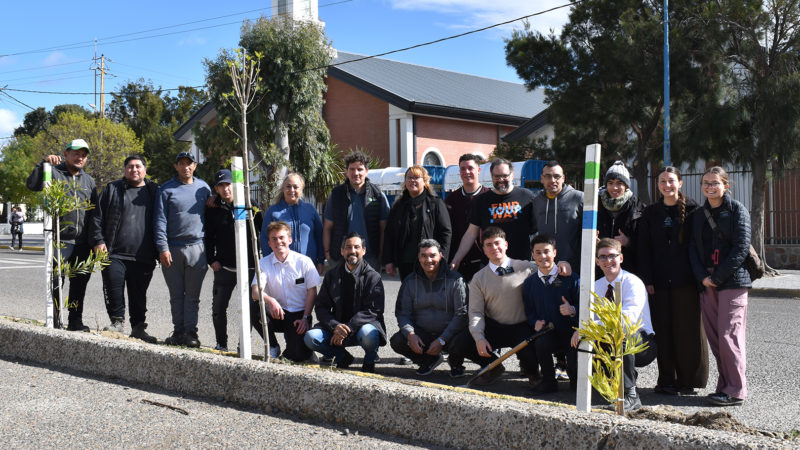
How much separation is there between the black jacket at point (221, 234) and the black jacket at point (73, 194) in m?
1.10

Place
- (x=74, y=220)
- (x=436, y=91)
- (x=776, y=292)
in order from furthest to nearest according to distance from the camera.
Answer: (x=436, y=91) < (x=776, y=292) < (x=74, y=220)

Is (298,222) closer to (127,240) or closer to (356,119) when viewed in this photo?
(127,240)

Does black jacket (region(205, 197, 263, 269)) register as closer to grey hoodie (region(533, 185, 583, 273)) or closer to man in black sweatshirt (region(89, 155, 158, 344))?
Result: man in black sweatshirt (region(89, 155, 158, 344))

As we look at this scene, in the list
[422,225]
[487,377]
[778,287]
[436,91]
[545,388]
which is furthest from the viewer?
[436,91]

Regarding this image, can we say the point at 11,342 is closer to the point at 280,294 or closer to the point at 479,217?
the point at 280,294

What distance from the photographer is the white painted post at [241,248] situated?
16.4 feet

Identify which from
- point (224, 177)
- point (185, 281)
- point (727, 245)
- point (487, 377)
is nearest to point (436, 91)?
point (224, 177)

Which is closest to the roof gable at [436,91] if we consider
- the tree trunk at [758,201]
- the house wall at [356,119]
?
the house wall at [356,119]

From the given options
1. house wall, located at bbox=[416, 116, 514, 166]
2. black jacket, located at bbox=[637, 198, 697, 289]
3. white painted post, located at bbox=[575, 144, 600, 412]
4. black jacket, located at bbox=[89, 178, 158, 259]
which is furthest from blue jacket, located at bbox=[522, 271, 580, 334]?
house wall, located at bbox=[416, 116, 514, 166]

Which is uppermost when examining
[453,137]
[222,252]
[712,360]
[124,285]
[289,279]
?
[453,137]

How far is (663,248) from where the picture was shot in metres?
5.51

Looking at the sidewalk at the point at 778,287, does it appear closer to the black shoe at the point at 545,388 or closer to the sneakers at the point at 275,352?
the black shoe at the point at 545,388

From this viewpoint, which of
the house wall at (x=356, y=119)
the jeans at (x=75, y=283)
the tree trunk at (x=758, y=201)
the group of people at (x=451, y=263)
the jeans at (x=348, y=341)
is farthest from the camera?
the house wall at (x=356, y=119)

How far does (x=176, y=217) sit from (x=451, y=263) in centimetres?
261
